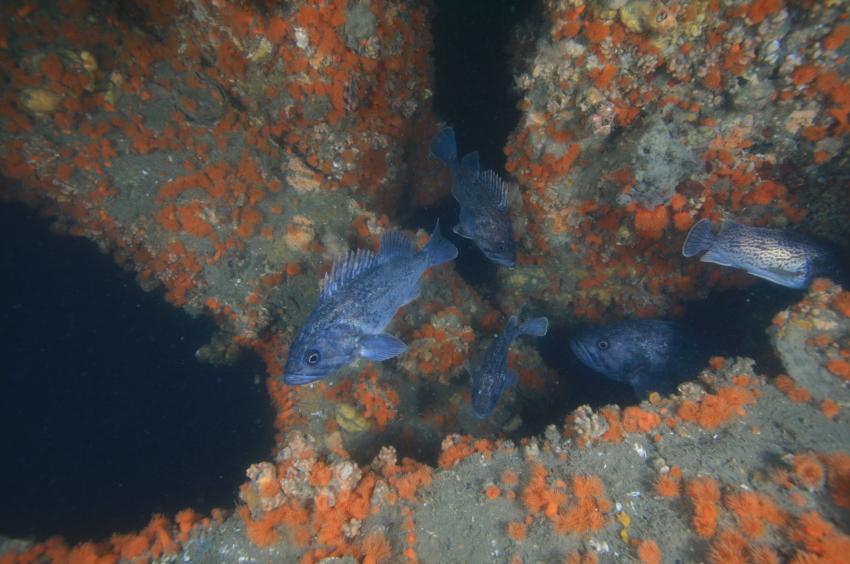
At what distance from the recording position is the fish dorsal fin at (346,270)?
12.7ft

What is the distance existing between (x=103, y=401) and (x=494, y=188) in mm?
10271

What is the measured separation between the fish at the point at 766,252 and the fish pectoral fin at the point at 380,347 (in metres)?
3.27

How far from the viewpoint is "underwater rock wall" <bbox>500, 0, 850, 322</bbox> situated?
343cm

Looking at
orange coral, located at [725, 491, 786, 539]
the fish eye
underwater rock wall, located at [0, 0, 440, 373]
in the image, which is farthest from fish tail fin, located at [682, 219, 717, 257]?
underwater rock wall, located at [0, 0, 440, 373]

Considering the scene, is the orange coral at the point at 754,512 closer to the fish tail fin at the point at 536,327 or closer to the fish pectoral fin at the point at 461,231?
the fish tail fin at the point at 536,327

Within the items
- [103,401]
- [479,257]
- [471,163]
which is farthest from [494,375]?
[103,401]

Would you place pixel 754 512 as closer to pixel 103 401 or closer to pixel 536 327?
pixel 536 327

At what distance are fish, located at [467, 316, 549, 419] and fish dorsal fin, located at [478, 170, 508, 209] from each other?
1644 mm

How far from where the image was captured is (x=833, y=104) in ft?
11.4

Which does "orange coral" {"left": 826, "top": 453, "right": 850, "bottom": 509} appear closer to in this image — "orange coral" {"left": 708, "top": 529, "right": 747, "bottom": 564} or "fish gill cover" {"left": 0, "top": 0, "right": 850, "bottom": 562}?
"fish gill cover" {"left": 0, "top": 0, "right": 850, "bottom": 562}

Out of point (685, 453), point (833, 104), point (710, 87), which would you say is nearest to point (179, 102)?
point (710, 87)

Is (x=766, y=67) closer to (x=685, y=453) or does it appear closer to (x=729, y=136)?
(x=729, y=136)

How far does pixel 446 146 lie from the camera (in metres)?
5.67

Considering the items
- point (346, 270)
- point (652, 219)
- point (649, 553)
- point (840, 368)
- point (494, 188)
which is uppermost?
point (494, 188)
